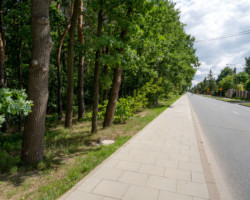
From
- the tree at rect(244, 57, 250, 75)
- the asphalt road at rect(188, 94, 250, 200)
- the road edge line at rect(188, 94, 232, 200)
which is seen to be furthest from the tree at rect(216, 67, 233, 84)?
the road edge line at rect(188, 94, 232, 200)

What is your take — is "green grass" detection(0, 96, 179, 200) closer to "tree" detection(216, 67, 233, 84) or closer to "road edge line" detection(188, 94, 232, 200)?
"road edge line" detection(188, 94, 232, 200)

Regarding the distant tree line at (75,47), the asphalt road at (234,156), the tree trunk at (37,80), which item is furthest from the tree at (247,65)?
the tree trunk at (37,80)

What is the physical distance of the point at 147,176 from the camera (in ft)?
11.9

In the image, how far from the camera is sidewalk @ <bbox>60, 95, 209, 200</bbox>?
2.98 metres

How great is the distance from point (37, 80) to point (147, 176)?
3.45 metres

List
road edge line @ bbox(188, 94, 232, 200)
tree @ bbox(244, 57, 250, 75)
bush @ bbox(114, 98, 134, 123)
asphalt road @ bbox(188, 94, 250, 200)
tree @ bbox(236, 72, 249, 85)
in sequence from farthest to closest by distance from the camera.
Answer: tree @ bbox(244, 57, 250, 75)
tree @ bbox(236, 72, 249, 85)
bush @ bbox(114, 98, 134, 123)
asphalt road @ bbox(188, 94, 250, 200)
road edge line @ bbox(188, 94, 232, 200)

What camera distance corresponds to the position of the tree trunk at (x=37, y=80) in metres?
4.07

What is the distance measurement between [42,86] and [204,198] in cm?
426

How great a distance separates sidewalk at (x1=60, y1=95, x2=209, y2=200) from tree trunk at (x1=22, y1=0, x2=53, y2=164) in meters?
1.82

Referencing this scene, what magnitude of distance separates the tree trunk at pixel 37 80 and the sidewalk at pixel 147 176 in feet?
5.97

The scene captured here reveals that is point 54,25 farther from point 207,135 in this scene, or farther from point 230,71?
point 230,71

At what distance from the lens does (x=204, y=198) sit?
2955 mm

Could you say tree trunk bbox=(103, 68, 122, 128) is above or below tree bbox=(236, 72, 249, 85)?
below

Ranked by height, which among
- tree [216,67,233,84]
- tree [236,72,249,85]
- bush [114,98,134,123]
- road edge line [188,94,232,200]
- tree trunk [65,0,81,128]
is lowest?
road edge line [188,94,232,200]
